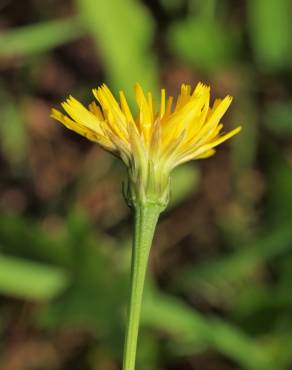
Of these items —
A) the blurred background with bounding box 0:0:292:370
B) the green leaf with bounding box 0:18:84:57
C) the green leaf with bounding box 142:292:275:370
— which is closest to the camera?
the green leaf with bounding box 142:292:275:370

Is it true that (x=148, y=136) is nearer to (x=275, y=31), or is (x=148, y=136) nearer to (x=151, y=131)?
(x=151, y=131)

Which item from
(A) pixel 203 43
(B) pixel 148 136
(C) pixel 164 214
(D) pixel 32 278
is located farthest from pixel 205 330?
(B) pixel 148 136

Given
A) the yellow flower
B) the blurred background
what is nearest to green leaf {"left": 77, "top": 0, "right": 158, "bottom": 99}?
the blurred background

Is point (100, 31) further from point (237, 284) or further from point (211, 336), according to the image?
point (211, 336)

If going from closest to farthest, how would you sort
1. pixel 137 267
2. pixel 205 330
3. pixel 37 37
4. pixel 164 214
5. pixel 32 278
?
pixel 137 267 < pixel 205 330 < pixel 32 278 < pixel 37 37 < pixel 164 214

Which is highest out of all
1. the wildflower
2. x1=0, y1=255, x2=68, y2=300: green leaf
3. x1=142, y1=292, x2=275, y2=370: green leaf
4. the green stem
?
x1=0, y1=255, x2=68, y2=300: green leaf

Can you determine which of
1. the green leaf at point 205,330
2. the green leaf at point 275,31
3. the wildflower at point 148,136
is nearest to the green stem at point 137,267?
the wildflower at point 148,136

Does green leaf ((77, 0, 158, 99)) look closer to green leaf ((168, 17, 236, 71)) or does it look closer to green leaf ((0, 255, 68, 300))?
green leaf ((168, 17, 236, 71))
